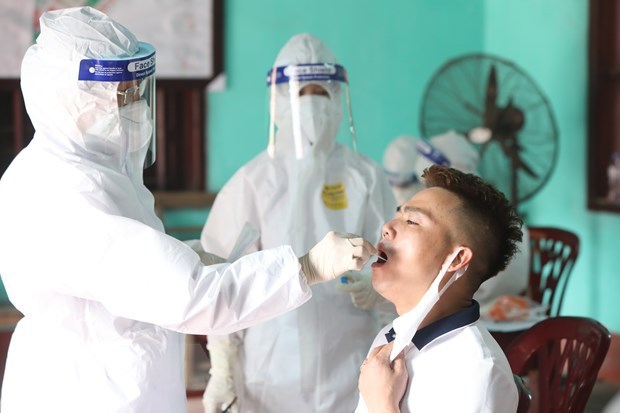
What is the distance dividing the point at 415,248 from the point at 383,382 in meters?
0.25

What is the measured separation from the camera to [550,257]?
3295 millimetres

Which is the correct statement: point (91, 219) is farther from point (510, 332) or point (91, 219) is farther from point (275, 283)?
point (510, 332)

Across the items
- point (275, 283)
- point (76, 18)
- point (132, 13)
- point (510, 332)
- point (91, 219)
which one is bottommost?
point (510, 332)

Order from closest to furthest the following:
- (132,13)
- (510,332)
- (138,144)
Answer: (138,144)
(510,332)
(132,13)

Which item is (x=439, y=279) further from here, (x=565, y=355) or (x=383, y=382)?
(x=565, y=355)

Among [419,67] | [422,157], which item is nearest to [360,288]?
[422,157]

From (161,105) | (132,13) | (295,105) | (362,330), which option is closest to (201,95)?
(161,105)

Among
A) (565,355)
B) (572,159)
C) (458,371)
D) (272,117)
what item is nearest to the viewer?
(458,371)

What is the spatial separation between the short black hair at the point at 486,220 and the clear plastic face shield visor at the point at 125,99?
24.0 inches

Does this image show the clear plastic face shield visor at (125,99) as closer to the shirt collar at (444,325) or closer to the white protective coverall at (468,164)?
the shirt collar at (444,325)

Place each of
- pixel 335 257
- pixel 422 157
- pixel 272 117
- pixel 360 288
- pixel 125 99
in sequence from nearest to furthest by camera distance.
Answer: pixel 335 257 < pixel 125 99 < pixel 360 288 < pixel 272 117 < pixel 422 157

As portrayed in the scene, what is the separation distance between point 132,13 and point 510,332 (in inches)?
109

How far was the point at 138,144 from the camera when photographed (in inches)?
67.1

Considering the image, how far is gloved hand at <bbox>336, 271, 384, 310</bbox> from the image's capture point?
206 cm
